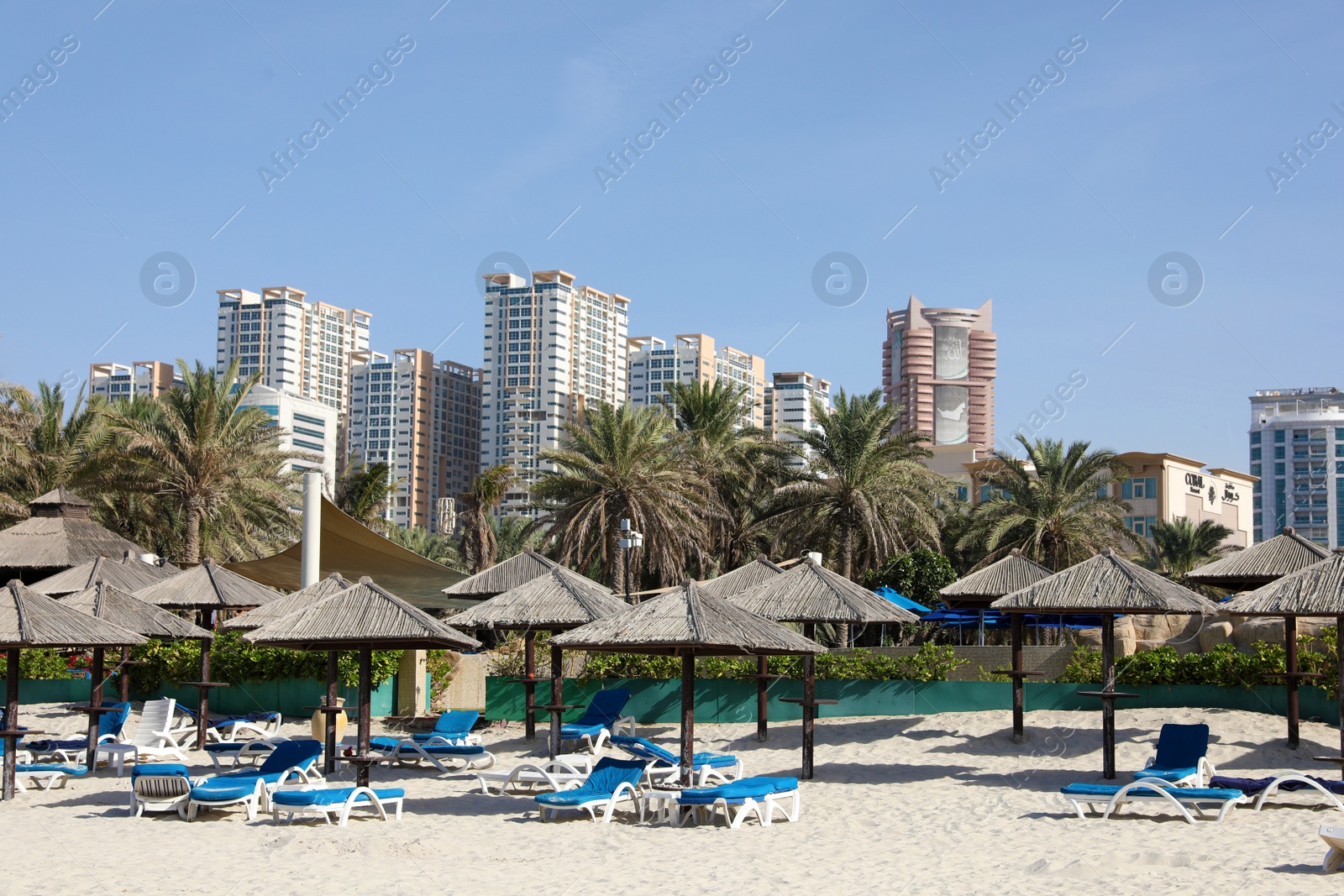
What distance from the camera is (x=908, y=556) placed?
98.1 ft

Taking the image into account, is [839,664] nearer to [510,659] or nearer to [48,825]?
[510,659]

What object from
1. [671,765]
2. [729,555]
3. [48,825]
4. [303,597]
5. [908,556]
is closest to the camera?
[48,825]

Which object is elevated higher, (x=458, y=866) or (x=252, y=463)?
(x=252, y=463)

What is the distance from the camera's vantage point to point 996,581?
19.5m

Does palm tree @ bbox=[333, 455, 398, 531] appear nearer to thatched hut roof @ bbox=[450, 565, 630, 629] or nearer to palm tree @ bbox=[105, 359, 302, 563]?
palm tree @ bbox=[105, 359, 302, 563]

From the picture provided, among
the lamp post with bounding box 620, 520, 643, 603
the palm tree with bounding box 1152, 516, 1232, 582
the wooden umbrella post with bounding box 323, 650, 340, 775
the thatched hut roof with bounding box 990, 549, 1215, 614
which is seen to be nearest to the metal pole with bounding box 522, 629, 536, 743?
the wooden umbrella post with bounding box 323, 650, 340, 775

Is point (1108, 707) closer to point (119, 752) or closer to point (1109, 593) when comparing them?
point (1109, 593)

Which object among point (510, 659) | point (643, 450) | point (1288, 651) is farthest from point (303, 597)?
point (643, 450)

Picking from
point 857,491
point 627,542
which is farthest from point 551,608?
point 857,491

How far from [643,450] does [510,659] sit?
34.2ft

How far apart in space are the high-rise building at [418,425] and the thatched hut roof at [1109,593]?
10398 cm

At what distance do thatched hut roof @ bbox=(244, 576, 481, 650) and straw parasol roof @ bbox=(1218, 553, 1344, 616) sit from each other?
317 inches

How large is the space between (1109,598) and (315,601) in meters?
8.69

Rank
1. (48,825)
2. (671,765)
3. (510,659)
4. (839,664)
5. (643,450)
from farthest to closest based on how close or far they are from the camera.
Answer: (643,450)
(510,659)
(839,664)
(671,765)
(48,825)
